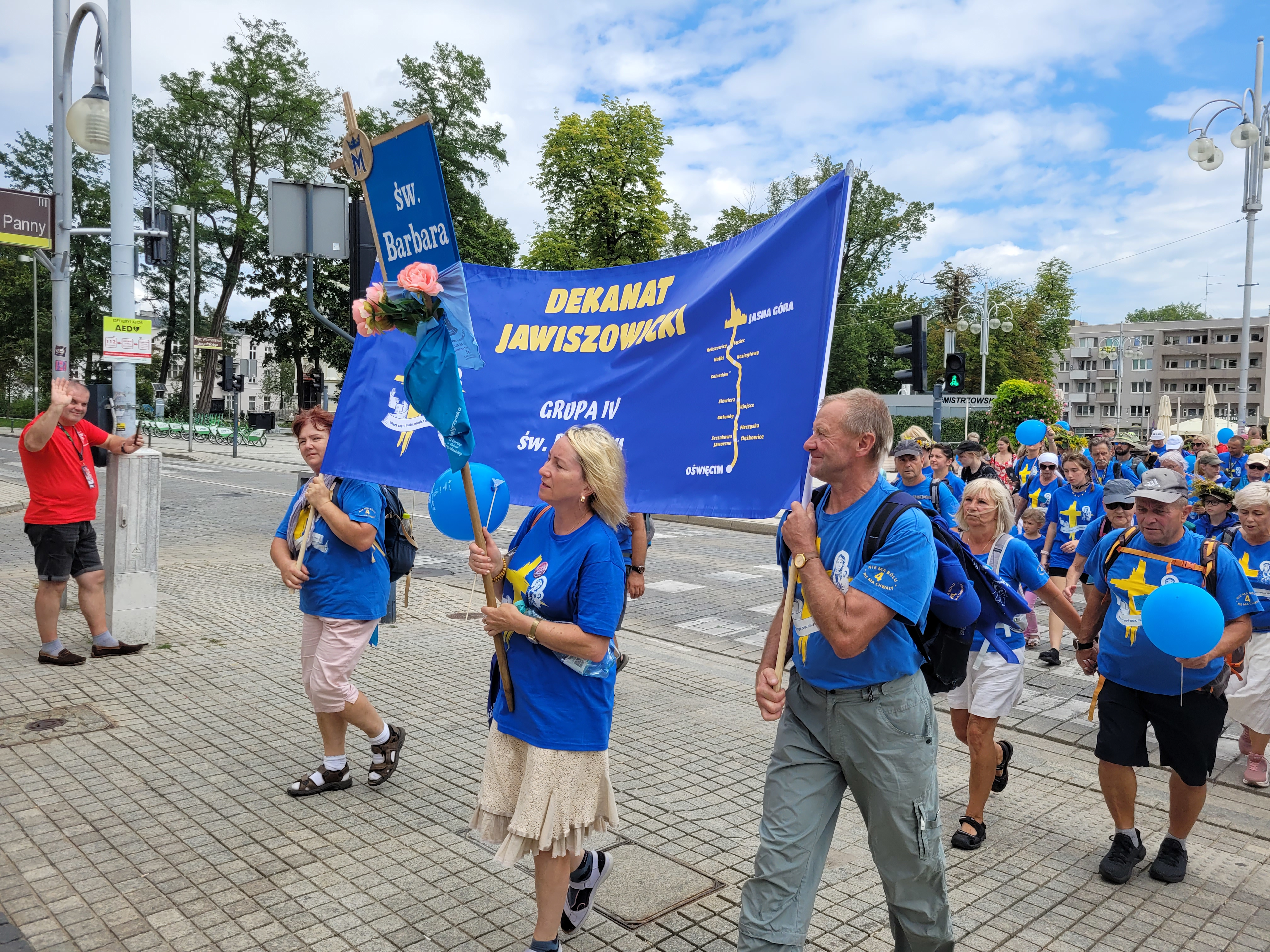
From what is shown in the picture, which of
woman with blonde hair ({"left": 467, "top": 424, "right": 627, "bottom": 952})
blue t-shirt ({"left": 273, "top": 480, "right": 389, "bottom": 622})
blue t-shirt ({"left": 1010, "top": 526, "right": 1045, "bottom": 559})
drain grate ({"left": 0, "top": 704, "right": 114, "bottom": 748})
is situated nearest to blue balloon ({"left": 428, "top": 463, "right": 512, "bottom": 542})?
woman with blonde hair ({"left": 467, "top": 424, "right": 627, "bottom": 952})

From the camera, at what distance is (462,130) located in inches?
1785

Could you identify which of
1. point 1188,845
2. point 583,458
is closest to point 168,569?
point 583,458

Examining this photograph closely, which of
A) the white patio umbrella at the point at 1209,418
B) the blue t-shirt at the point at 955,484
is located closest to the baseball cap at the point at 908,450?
the blue t-shirt at the point at 955,484

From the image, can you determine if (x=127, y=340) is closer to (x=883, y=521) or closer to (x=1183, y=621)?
(x=883, y=521)

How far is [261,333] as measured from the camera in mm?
50125

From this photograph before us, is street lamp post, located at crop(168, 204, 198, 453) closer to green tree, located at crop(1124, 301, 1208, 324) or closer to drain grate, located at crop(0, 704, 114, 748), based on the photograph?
drain grate, located at crop(0, 704, 114, 748)

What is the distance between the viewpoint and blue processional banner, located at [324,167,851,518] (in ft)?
11.1

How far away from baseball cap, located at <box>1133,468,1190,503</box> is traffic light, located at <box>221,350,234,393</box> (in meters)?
37.8

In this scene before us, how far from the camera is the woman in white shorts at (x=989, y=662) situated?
4.42 meters

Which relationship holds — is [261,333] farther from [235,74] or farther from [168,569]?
[168,569]

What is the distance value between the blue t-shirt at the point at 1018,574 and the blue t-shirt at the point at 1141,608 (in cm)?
32

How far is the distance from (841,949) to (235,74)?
53481 millimetres

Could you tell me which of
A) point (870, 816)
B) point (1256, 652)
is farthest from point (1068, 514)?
point (870, 816)

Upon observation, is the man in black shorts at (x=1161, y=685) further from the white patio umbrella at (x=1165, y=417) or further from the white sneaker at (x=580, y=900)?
the white patio umbrella at (x=1165, y=417)
